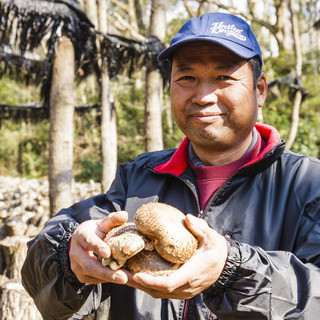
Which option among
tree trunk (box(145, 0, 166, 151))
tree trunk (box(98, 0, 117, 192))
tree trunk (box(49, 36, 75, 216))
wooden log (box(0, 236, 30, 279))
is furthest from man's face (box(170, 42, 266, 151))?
tree trunk (box(98, 0, 117, 192))

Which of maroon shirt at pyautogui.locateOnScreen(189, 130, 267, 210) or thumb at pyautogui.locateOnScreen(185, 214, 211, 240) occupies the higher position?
maroon shirt at pyautogui.locateOnScreen(189, 130, 267, 210)

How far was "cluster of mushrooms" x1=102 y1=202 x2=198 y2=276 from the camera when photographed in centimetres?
134

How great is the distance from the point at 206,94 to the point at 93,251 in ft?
3.33

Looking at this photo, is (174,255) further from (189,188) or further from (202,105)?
(202,105)

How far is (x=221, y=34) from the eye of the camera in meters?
1.86

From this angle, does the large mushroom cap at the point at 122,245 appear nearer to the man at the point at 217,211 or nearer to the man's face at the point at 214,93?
the man at the point at 217,211

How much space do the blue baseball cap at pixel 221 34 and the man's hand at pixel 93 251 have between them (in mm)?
1033

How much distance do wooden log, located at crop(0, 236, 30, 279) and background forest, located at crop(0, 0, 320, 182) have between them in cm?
413

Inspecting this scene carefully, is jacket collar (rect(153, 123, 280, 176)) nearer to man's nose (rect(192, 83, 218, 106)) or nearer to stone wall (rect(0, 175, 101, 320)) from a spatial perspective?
man's nose (rect(192, 83, 218, 106))

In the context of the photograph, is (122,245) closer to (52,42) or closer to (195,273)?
(195,273)

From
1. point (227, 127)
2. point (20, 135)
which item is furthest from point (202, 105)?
point (20, 135)

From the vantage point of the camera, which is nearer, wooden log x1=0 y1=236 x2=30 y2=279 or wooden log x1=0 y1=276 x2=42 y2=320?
wooden log x1=0 y1=276 x2=42 y2=320

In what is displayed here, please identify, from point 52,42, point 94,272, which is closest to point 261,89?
point 94,272

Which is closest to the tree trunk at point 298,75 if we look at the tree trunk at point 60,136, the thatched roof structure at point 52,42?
the thatched roof structure at point 52,42
